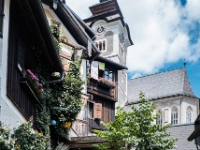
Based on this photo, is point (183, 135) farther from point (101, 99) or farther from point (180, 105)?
Result: point (180, 105)

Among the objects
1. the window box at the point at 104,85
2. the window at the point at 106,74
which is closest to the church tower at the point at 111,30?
the window at the point at 106,74

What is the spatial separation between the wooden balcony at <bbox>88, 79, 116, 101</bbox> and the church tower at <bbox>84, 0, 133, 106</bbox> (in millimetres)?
14274

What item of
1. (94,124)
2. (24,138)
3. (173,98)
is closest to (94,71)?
(94,124)

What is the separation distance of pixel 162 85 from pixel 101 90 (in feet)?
72.7

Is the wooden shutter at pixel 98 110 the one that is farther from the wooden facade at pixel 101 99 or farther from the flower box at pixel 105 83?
the flower box at pixel 105 83

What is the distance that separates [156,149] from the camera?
10984 millimetres

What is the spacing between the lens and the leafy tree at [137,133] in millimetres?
10984

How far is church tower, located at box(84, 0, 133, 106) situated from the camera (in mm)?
40719

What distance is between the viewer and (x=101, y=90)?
78.0ft

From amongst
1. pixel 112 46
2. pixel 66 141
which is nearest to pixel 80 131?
→ pixel 66 141

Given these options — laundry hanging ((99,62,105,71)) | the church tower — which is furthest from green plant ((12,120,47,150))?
the church tower

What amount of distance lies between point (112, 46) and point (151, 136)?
101 feet

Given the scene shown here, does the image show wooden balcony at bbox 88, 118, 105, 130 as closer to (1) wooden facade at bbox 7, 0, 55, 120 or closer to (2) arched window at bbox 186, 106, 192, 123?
(1) wooden facade at bbox 7, 0, 55, 120

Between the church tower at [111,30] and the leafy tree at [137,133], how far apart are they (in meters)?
27.9
